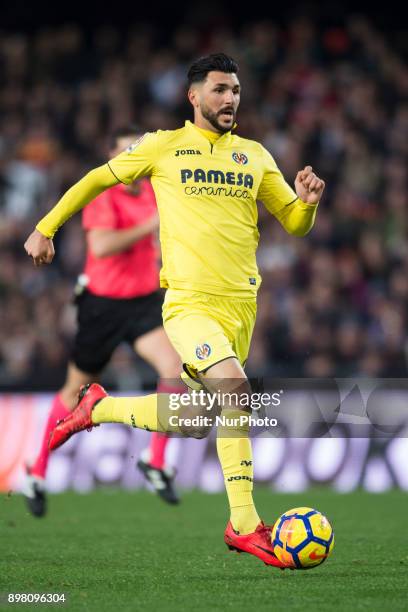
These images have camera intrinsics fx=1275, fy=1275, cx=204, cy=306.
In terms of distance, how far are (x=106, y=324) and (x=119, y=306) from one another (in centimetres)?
16

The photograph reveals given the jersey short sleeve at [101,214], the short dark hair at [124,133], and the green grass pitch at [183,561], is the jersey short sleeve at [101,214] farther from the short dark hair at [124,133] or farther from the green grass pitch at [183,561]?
the green grass pitch at [183,561]

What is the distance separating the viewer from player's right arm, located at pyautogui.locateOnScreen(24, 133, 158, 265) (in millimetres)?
6180

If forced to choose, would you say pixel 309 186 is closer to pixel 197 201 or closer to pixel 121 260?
pixel 197 201

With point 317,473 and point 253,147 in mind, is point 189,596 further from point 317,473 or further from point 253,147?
point 317,473

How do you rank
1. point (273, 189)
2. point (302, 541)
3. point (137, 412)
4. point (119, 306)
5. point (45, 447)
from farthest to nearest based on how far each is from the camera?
point (119, 306), point (45, 447), point (273, 189), point (137, 412), point (302, 541)

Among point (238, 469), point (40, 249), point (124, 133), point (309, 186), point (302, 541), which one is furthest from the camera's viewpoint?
point (124, 133)

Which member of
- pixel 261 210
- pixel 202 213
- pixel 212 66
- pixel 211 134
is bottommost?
pixel 202 213

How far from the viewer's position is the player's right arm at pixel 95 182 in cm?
618

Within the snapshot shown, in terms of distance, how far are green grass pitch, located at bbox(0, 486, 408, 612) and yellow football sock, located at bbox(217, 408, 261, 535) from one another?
0.85 feet

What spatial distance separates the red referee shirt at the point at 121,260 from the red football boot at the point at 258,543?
10.3 feet

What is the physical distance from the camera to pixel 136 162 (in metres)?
6.24

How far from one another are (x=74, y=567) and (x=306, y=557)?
1.20 m

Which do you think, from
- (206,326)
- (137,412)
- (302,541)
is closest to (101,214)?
(137,412)

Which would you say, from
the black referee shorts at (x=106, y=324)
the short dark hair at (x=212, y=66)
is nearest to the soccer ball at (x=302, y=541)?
the short dark hair at (x=212, y=66)
